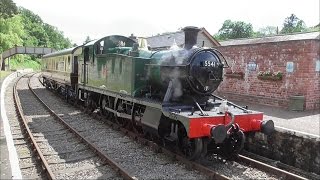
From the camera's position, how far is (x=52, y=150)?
26.6 ft

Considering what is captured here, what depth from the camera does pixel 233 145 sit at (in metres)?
7.45

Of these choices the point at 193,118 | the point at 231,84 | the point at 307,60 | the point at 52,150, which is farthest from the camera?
the point at 231,84

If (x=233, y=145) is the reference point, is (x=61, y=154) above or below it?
below

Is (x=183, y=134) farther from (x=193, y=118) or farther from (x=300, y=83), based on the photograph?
(x=300, y=83)

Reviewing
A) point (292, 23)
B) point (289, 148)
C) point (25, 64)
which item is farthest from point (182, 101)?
point (292, 23)

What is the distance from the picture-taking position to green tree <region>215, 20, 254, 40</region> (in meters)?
65.6

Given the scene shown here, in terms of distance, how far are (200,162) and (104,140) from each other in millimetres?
2869

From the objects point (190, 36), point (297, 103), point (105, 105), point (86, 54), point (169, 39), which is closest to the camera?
point (190, 36)

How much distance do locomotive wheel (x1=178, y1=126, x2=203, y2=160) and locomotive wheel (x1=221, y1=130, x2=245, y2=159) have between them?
2.75 ft

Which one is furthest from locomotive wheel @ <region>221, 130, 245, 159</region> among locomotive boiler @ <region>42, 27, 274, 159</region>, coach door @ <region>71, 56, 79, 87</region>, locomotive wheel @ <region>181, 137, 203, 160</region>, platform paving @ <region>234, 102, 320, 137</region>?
coach door @ <region>71, 56, 79, 87</region>

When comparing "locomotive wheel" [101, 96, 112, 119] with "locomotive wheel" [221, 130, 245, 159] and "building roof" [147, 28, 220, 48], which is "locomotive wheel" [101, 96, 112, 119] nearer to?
"locomotive wheel" [221, 130, 245, 159]

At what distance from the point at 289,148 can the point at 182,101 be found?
252 centimetres

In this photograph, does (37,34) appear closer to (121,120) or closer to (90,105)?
(90,105)

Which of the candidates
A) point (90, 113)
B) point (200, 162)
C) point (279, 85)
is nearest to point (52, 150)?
point (200, 162)
